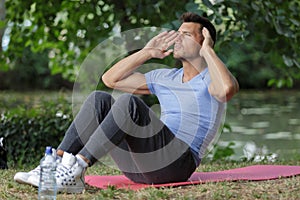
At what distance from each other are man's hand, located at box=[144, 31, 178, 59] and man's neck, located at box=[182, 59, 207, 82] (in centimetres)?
14

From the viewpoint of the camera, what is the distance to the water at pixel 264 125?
279 inches

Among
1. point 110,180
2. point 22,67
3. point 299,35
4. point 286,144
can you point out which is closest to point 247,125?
point 286,144

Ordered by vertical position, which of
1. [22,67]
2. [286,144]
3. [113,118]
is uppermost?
[113,118]

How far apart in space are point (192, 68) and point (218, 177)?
2.12 ft

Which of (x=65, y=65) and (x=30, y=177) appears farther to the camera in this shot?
(x=65, y=65)

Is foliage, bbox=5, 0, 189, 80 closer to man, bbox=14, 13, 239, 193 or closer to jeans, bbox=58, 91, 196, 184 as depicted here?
man, bbox=14, 13, 239, 193

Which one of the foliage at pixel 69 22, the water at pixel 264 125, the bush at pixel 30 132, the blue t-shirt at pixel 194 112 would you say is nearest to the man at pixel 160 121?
the blue t-shirt at pixel 194 112

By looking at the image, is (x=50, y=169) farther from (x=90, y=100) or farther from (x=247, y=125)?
(x=247, y=125)

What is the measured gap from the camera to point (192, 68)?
346 cm

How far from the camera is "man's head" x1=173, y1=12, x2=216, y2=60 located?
136 inches

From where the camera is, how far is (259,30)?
5992 mm

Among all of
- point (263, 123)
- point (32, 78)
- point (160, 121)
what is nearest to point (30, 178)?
point (160, 121)

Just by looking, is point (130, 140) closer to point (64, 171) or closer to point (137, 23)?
point (64, 171)

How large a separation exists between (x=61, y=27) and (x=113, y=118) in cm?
400
